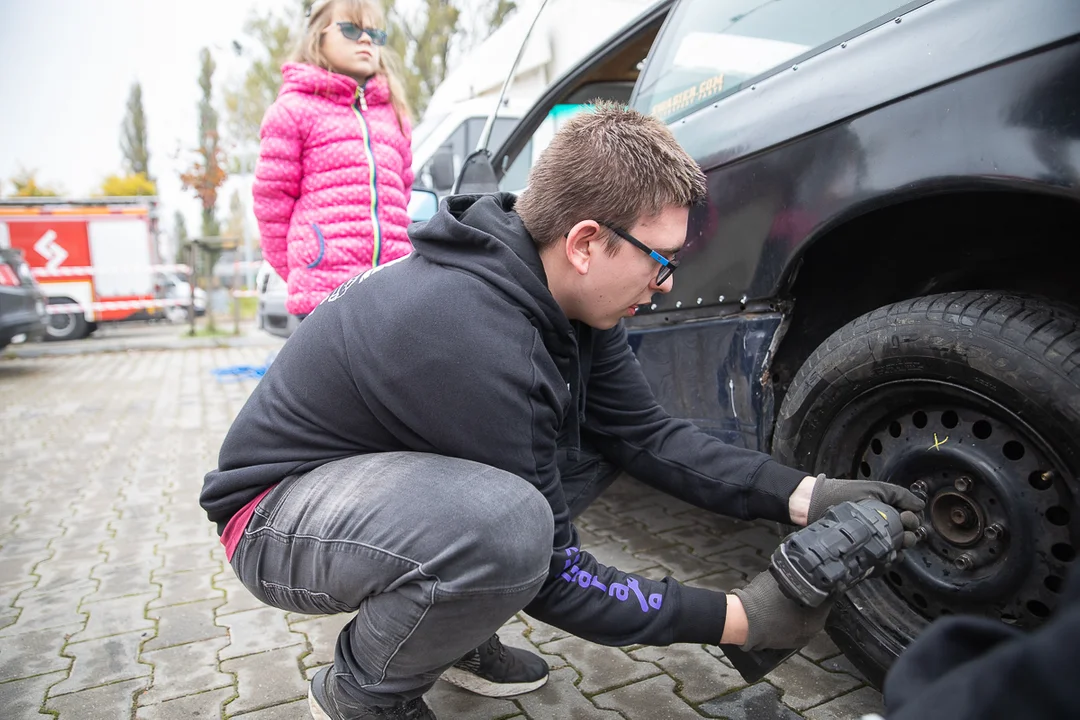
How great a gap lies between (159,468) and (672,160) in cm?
350

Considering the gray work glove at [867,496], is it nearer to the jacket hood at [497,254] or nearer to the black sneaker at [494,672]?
the jacket hood at [497,254]

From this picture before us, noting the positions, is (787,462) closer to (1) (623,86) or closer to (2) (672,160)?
(2) (672,160)

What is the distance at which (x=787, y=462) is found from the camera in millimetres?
1729

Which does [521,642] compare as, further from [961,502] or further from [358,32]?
[358,32]

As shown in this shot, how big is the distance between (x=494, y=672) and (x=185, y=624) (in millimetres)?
1022

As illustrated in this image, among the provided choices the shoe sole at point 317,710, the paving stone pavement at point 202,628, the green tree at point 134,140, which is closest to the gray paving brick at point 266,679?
the paving stone pavement at point 202,628

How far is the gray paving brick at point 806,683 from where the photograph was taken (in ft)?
5.61

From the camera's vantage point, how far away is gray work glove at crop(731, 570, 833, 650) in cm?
134

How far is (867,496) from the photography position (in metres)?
1.44

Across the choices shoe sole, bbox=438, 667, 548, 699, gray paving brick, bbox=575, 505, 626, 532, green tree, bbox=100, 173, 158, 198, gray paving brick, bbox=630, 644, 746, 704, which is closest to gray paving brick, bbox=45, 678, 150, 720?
shoe sole, bbox=438, 667, 548, 699

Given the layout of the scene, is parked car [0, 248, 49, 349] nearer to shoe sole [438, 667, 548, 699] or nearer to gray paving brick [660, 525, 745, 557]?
gray paving brick [660, 525, 745, 557]

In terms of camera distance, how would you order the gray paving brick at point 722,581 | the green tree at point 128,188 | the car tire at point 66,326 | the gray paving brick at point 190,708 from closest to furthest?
the gray paving brick at point 190,708, the gray paving brick at point 722,581, the car tire at point 66,326, the green tree at point 128,188

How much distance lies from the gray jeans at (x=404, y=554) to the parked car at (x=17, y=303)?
7.44 m

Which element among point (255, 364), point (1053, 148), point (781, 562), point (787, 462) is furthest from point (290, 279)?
point (255, 364)
